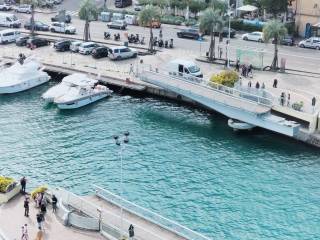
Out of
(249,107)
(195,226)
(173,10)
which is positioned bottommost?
(195,226)

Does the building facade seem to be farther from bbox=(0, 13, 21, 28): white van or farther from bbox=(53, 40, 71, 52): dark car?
bbox=(0, 13, 21, 28): white van

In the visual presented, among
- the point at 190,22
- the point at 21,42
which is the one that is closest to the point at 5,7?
the point at 21,42

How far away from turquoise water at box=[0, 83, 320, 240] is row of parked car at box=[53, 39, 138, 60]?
12.1 metres

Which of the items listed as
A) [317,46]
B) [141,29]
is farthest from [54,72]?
[317,46]

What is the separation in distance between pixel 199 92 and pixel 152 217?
28.3m

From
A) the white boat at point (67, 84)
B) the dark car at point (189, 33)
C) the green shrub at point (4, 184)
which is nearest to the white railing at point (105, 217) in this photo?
the green shrub at point (4, 184)

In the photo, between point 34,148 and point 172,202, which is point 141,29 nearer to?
point 34,148

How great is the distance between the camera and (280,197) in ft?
195

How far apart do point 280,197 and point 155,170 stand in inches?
458

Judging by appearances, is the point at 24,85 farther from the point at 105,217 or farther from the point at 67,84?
the point at 105,217

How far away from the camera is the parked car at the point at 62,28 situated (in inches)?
4151

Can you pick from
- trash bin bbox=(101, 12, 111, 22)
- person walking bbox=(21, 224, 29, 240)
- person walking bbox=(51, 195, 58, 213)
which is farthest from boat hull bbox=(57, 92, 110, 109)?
person walking bbox=(21, 224, 29, 240)

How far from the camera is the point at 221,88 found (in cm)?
7644

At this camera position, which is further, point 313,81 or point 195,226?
point 313,81
